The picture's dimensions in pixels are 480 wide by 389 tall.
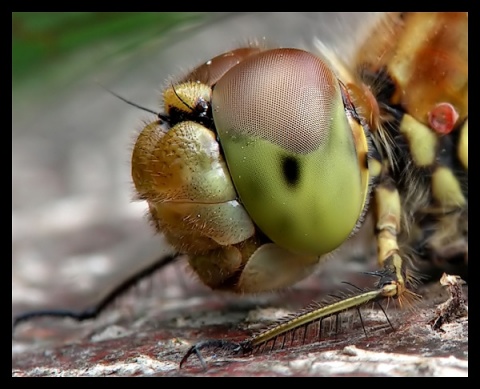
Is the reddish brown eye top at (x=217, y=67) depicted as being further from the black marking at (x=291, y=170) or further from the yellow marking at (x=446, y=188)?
the yellow marking at (x=446, y=188)

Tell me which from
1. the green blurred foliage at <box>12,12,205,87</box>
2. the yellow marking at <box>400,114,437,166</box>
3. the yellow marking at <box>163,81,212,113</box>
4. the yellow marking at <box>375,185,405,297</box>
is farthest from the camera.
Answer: the green blurred foliage at <box>12,12,205,87</box>

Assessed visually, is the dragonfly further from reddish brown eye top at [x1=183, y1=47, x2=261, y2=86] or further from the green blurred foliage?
the green blurred foliage

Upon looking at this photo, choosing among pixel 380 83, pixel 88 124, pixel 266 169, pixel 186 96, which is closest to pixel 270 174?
pixel 266 169

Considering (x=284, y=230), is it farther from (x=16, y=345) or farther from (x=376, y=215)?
(x=16, y=345)

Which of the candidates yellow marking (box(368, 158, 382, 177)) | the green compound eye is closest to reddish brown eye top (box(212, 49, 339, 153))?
the green compound eye

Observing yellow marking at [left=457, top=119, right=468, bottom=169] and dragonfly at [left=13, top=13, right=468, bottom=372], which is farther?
yellow marking at [left=457, top=119, right=468, bottom=169]

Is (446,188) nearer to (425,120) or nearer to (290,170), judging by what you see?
(425,120)
